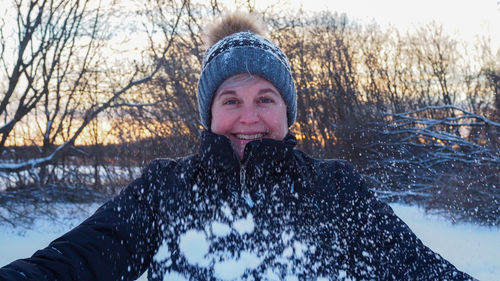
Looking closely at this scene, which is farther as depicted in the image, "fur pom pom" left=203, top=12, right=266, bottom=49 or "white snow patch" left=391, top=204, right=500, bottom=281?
"white snow patch" left=391, top=204, right=500, bottom=281

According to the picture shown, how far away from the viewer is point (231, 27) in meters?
2.12

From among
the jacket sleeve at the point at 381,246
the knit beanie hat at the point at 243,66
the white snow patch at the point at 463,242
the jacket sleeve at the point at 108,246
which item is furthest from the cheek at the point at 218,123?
the white snow patch at the point at 463,242

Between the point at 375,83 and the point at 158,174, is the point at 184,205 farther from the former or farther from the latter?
the point at 375,83

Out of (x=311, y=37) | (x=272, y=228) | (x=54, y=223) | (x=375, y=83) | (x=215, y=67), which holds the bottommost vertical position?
(x=54, y=223)

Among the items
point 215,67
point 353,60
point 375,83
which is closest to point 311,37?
point 353,60

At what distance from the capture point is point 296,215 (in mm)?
1481

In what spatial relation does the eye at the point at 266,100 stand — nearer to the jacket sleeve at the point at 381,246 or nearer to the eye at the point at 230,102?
the eye at the point at 230,102

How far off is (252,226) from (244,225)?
28 mm

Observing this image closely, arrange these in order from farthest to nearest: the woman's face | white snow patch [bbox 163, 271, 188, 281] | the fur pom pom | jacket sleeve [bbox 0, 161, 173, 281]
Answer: the fur pom pom, the woman's face, white snow patch [bbox 163, 271, 188, 281], jacket sleeve [bbox 0, 161, 173, 281]

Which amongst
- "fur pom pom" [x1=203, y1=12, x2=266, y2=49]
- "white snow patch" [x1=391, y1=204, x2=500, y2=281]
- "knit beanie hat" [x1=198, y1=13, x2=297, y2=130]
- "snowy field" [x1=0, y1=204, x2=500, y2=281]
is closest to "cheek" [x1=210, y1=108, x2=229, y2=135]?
"knit beanie hat" [x1=198, y1=13, x2=297, y2=130]

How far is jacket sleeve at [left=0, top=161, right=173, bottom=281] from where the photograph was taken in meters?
1.13

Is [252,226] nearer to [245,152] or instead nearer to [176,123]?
[245,152]

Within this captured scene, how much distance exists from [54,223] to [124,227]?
720 cm

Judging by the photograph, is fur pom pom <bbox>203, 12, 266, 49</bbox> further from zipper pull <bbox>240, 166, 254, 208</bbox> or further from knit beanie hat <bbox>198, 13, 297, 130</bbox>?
zipper pull <bbox>240, 166, 254, 208</bbox>
